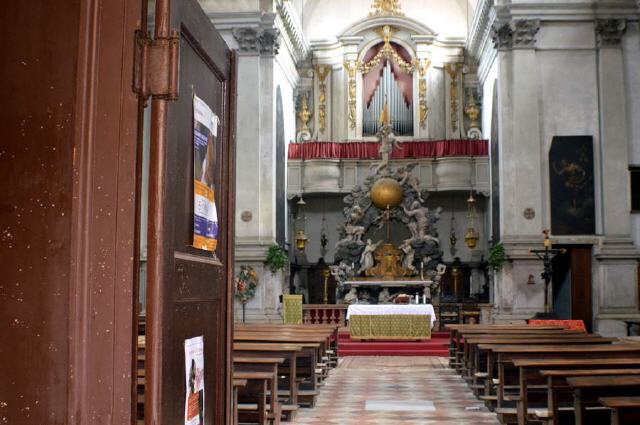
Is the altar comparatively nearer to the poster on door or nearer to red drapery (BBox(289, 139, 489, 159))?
red drapery (BBox(289, 139, 489, 159))

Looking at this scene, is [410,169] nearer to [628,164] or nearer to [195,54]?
[628,164]

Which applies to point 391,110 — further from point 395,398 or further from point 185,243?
point 185,243

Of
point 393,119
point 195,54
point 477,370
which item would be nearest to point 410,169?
point 393,119

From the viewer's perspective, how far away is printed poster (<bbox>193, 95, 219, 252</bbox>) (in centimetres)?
288

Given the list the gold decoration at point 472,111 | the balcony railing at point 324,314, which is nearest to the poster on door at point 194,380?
the balcony railing at point 324,314

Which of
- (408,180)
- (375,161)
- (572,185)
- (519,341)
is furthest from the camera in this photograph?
(375,161)

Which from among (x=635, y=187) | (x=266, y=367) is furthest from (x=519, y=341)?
(x=635, y=187)

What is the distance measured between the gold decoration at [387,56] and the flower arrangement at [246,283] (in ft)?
32.2

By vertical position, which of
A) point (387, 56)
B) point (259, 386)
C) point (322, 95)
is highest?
point (387, 56)

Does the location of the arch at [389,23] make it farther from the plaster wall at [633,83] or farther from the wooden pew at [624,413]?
the wooden pew at [624,413]

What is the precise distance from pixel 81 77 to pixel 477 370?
9549 mm

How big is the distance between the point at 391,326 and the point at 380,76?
11.8 m

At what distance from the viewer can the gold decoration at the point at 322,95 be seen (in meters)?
27.7

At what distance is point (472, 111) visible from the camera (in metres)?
26.9
